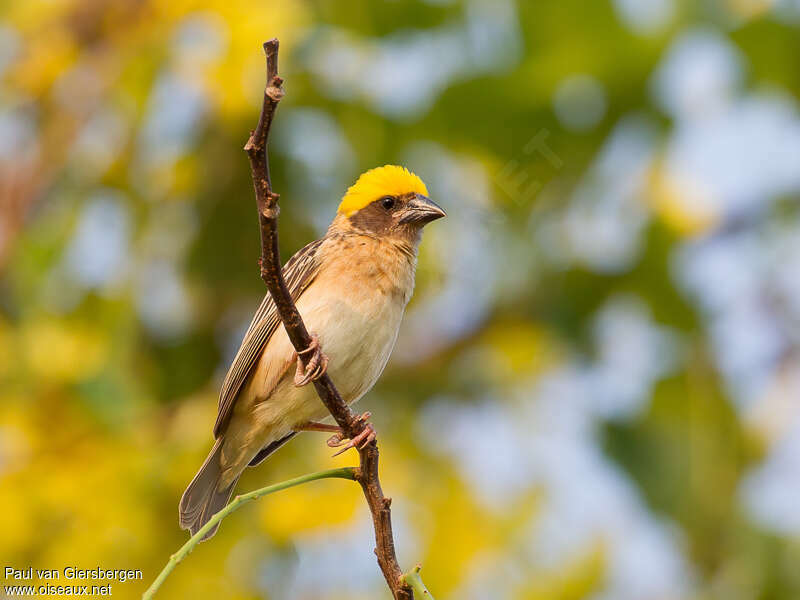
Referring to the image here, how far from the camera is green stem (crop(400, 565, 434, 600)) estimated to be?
7.48ft

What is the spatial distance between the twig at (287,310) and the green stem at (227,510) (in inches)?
5.6

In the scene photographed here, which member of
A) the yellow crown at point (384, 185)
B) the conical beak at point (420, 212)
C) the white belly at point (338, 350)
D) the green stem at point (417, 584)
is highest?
the yellow crown at point (384, 185)

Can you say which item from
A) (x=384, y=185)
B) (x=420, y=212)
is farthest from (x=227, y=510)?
(x=384, y=185)

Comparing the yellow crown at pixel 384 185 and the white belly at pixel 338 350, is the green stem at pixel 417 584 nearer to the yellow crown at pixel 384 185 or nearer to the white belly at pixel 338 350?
the white belly at pixel 338 350

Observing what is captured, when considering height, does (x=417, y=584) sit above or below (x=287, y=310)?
below

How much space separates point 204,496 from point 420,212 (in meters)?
1.47

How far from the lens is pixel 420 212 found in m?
4.36

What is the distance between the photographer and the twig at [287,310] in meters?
2.20

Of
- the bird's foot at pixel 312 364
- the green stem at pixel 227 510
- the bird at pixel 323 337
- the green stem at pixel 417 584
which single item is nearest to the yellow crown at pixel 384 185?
the bird at pixel 323 337

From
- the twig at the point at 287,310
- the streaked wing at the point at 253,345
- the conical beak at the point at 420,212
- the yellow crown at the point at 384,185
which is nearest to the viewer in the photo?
the twig at the point at 287,310

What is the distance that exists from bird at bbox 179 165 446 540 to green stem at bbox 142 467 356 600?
3.49ft

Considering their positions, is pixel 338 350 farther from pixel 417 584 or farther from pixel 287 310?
pixel 417 584

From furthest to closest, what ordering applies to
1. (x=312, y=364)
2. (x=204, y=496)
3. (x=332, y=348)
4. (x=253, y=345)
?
(x=204, y=496) → (x=253, y=345) → (x=332, y=348) → (x=312, y=364)

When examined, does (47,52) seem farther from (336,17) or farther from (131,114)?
(336,17)
